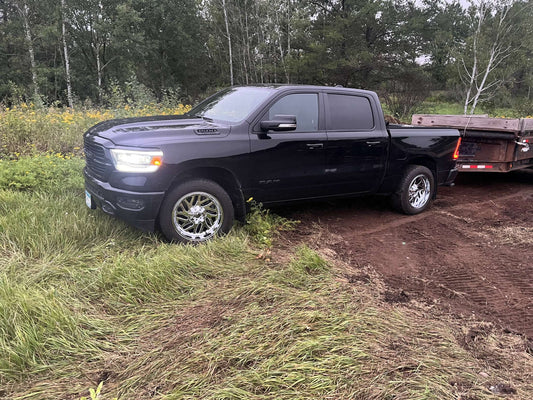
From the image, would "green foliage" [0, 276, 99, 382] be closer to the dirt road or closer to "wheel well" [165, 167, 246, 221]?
"wheel well" [165, 167, 246, 221]

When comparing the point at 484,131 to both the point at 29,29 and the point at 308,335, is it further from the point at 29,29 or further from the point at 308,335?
the point at 29,29

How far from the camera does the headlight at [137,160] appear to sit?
3807mm

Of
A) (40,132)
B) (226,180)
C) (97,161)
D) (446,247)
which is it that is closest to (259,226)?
(226,180)

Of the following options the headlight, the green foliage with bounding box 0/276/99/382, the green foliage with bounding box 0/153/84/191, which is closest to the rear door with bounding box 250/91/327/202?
the headlight

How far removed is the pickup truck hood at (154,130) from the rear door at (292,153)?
0.52m

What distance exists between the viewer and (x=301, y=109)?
486 centimetres

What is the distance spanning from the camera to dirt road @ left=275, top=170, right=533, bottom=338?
3559mm

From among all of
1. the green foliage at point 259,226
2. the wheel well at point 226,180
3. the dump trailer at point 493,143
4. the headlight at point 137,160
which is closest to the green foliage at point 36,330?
the headlight at point 137,160

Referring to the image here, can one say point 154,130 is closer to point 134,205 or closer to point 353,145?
point 134,205

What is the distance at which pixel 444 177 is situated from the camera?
20.5ft

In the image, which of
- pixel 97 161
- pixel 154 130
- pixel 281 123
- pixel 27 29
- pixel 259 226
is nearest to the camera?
pixel 154 130

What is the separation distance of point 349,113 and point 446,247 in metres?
2.10

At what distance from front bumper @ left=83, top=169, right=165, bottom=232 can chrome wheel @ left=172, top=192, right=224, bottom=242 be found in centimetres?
22

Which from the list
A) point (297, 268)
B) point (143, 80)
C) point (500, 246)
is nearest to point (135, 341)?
point (297, 268)
